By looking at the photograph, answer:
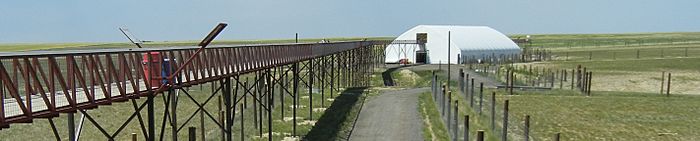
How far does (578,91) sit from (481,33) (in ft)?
211

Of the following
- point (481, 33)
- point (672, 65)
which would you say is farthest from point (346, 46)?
point (481, 33)

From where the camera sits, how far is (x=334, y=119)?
35.4 meters

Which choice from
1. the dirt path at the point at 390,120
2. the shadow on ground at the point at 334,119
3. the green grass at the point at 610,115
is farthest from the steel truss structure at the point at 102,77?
the green grass at the point at 610,115

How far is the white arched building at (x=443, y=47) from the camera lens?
96.9 m

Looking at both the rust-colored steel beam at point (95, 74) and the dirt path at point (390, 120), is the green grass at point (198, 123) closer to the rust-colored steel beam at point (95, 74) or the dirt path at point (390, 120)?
the dirt path at point (390, 120)

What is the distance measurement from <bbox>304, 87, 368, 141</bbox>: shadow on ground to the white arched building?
159ft

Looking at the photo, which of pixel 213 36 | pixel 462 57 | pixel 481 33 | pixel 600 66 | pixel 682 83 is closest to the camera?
pixel 213 36

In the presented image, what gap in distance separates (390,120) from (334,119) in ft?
10.9

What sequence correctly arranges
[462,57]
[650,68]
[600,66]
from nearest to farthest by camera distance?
[650,68]
[600,66]
[462,57]

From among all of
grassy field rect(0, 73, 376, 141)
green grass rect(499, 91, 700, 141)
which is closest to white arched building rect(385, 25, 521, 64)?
green grass rect(499, 91, 700, 141)

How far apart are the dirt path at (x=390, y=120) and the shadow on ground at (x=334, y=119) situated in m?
0.97

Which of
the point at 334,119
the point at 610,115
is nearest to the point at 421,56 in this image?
the point at 610,115

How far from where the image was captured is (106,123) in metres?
33.0

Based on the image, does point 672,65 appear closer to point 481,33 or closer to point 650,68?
point 650,68
